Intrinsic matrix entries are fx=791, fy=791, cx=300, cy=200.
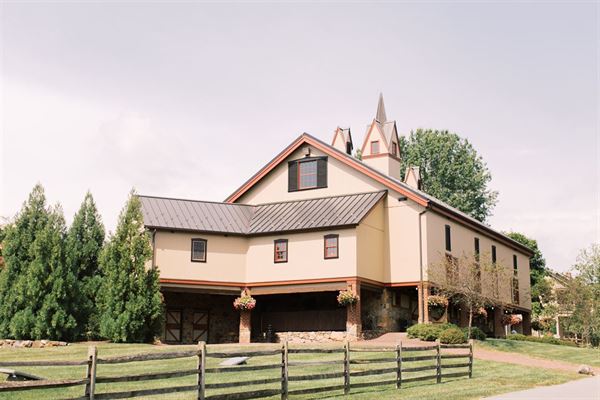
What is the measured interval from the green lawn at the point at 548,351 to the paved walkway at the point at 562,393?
11676 mm

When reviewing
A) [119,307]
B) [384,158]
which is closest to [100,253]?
[119,307]

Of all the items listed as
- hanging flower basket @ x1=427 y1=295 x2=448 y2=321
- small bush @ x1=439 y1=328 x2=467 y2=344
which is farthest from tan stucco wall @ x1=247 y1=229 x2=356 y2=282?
small bush @ x1=439 y1=328 x2=467 y2=344

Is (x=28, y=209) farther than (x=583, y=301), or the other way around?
(x=583, y=301)

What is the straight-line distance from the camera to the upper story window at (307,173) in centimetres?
4250

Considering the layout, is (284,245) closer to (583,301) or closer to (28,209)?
(28,209)

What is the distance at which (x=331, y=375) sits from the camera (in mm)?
19375

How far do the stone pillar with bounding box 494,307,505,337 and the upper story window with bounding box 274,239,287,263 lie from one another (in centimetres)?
1602

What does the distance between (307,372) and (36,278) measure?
15.6 meters

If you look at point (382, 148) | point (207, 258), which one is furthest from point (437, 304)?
point (382, 148)

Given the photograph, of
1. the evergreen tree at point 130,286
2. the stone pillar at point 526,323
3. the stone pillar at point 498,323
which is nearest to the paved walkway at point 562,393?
the evergreen tree at point 130,286

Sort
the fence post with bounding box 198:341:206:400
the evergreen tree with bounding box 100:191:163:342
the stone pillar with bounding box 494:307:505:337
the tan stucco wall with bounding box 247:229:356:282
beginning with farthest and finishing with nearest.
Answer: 1. the stone pillar with bounding box 494:307:505:337
2. the tan stucco wall with bounding box 247:229:356:282
3. the evergreen tree with bounding box 100:191:163:342
4. the fence post with bounding box 198:341:206:400

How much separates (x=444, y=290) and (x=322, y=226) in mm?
6982

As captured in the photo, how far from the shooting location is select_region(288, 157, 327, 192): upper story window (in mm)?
42500

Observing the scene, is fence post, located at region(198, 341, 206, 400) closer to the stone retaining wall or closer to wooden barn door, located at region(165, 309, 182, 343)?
the stone retaining wall
